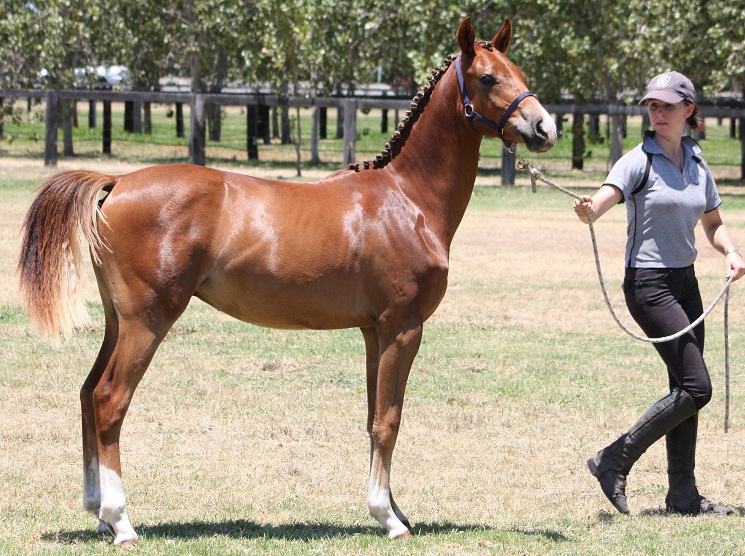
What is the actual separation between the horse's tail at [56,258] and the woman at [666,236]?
2.44m

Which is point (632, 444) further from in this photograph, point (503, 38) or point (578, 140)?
point (578, 140)

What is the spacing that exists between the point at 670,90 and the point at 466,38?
1.11 m

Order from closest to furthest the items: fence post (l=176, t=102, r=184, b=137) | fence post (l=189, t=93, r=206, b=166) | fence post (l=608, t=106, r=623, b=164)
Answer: fence post (l=608, t=106, r=623, b=164), fence post (l=189, t=93, r=206, b=166), fence post (l=176, t=102, r=184, b=137)

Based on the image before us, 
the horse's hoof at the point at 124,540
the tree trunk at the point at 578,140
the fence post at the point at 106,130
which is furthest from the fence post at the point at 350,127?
the horse's hoof at the point at 124,540

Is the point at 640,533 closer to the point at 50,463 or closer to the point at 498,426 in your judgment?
the point at 498,426

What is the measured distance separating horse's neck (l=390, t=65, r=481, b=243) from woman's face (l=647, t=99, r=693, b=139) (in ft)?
3.08

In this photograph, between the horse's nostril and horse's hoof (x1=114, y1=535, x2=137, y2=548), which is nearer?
horse's hoof (x1=114, y1=535, x2=137, y2=548)

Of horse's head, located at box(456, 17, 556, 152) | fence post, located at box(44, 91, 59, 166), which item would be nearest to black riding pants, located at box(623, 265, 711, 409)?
A: horse's head, located at box(456, 17, 556, 152)

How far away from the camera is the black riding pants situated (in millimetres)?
5457

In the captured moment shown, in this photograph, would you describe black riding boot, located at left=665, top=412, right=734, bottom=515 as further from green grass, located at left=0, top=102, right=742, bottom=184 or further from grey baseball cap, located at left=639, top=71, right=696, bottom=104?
green grass, located at left=0, top=102, right=742, bottom=184

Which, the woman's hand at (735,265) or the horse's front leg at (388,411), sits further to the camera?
the woman's hand at (735,265)

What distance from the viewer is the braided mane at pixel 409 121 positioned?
5336mm

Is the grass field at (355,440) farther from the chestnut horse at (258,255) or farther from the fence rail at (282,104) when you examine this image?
the fence rail at (282,104)

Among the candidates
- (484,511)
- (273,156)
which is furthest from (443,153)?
(273,156)
